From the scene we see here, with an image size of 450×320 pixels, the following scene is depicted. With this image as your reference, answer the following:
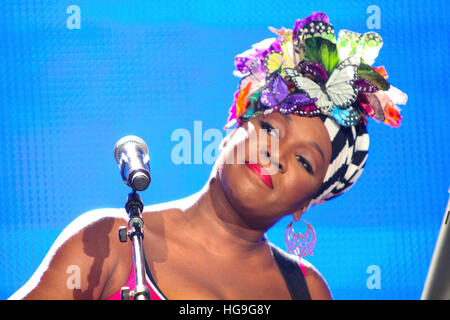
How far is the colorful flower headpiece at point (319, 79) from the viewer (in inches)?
83.6

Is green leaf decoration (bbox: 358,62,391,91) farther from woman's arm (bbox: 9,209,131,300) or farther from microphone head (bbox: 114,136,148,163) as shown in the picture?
woman's arm (bbox: 9,209,131,300)

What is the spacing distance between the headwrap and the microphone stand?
25.3 inches

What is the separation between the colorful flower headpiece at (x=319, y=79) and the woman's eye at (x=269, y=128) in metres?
0.04

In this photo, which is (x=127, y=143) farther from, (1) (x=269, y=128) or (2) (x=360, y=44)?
(2) (x=360, y=44)

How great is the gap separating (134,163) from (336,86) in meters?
0.78

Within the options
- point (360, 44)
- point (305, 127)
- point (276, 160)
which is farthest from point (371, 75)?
point (276, 160)

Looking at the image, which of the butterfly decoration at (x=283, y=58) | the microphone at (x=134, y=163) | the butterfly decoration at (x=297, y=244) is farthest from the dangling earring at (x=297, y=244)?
the microphone at (x=134, y=163)

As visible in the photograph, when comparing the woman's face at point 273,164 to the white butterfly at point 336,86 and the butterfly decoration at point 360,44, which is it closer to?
the white butterfly at point 336,86

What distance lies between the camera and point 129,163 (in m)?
1.68

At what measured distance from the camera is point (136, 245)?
5.31 feet

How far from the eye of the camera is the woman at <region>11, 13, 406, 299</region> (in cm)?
204

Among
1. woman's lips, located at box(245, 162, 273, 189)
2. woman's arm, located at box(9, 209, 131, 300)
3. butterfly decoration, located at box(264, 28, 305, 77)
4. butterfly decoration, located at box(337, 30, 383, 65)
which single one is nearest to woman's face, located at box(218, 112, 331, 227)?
woman's lips, located at box(245, 162, 273, 189)
